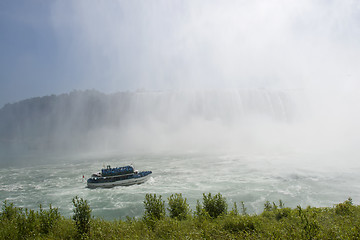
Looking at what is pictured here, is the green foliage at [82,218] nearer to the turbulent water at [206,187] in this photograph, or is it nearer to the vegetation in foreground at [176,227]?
the vegetation in foreground at [176,227]

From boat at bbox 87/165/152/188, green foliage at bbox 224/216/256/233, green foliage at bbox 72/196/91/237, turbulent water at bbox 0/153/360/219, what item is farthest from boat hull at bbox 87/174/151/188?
green foliage at bbox 224/216/256/233

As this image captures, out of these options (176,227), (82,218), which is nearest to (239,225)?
(176,227)

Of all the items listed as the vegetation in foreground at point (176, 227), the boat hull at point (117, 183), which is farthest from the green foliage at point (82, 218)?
the boat hull at point (117, 183)

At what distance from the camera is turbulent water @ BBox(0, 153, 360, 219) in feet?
79.3

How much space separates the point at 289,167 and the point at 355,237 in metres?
38.4

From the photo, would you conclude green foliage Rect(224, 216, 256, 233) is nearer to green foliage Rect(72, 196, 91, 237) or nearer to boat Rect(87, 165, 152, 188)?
green foliage Rect(72, 196, 91, 237)

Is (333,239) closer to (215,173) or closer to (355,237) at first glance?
(355,237)

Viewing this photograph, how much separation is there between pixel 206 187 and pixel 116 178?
13.9m

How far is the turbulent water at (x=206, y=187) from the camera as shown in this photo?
24.2m

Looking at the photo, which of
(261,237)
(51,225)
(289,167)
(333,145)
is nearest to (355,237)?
(261,237)

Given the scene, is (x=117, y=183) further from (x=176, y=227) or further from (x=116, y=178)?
(x=176, y=227)

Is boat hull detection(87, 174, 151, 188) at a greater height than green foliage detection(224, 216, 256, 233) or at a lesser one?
lesser

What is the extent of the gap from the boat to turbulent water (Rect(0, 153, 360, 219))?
1.02 metres

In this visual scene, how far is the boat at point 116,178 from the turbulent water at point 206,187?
102cm
